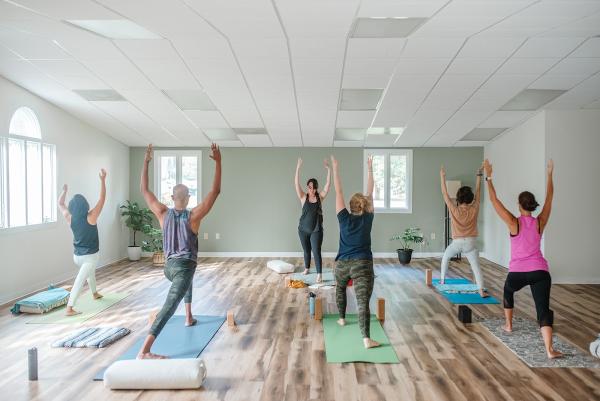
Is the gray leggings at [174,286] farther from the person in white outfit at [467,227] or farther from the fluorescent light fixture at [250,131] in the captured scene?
the fluorescent light fixture at [250,131]

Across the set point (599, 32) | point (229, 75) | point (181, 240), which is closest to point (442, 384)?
point (181, 240)

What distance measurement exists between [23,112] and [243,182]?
4.00 metres

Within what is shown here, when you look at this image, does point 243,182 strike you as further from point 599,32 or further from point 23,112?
point 599,32

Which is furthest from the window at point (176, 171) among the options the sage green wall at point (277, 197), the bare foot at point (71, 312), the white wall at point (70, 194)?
the bare foot at point (71, 312)

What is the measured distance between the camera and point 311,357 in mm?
3326

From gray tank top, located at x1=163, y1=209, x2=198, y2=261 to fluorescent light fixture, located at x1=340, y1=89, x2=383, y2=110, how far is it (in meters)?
3.13

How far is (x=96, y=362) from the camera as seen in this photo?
325 centimetres

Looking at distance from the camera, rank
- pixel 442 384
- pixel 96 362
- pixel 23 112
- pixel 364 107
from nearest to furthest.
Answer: pixel 442 384 < pixel 96 362 < pixel 23 112 < pixel 364 107

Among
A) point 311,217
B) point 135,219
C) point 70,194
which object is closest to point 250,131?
point 311,217

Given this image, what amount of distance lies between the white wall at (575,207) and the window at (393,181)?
2.90 meters

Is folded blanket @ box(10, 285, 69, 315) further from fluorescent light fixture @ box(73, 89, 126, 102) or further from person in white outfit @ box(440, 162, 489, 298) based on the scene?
person in white outfit @ box(440, 162, 489, 298)

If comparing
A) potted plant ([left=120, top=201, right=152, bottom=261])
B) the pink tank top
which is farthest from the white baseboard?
the pink tank top

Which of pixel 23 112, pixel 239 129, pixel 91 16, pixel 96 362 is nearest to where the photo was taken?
pixel 96 362

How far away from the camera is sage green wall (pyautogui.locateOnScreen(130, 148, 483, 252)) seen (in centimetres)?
859
